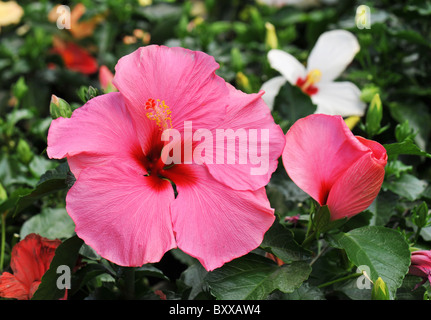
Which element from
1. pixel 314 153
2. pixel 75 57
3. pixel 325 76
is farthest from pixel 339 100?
pixel 75 57

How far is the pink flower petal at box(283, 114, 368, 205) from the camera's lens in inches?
29.7

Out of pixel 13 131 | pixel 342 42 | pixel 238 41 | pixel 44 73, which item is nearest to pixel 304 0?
pixel 238 41

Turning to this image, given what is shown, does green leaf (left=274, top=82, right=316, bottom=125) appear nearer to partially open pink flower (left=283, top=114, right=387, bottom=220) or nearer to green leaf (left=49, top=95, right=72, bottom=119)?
partially open pink flower (left=283, top=114, right=387, bottom=220)

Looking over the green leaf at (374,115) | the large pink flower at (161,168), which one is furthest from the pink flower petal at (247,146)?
the green leaf at (374,115)

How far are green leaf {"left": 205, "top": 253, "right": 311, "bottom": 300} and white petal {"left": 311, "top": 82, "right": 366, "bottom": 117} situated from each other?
0.50 metres

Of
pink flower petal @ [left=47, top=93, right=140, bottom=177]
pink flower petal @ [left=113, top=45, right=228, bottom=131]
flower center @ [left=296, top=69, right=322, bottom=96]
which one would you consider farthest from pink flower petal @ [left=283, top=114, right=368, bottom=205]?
flower center @ [left=296, top=69, right=322, bottom=96]

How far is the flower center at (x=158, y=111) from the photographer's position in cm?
75

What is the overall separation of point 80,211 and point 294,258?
348mm

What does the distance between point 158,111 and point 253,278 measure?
0.30 metres

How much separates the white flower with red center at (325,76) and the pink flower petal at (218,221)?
51 centimetres

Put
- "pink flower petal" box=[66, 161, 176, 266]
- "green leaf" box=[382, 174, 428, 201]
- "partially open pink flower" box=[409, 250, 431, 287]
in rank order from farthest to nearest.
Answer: "green leaf" box=[382, 174, 428, 201] → "partially open pink flower" box=[409, 250, 431, 287] → "pink flower petal" box=[66, 161, 176, 266]

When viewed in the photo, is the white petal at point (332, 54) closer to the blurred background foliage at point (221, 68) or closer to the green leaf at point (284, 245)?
the blurred background foliage at point (221, 68)

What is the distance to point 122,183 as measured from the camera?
70 cm

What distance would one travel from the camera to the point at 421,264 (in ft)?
2.57
